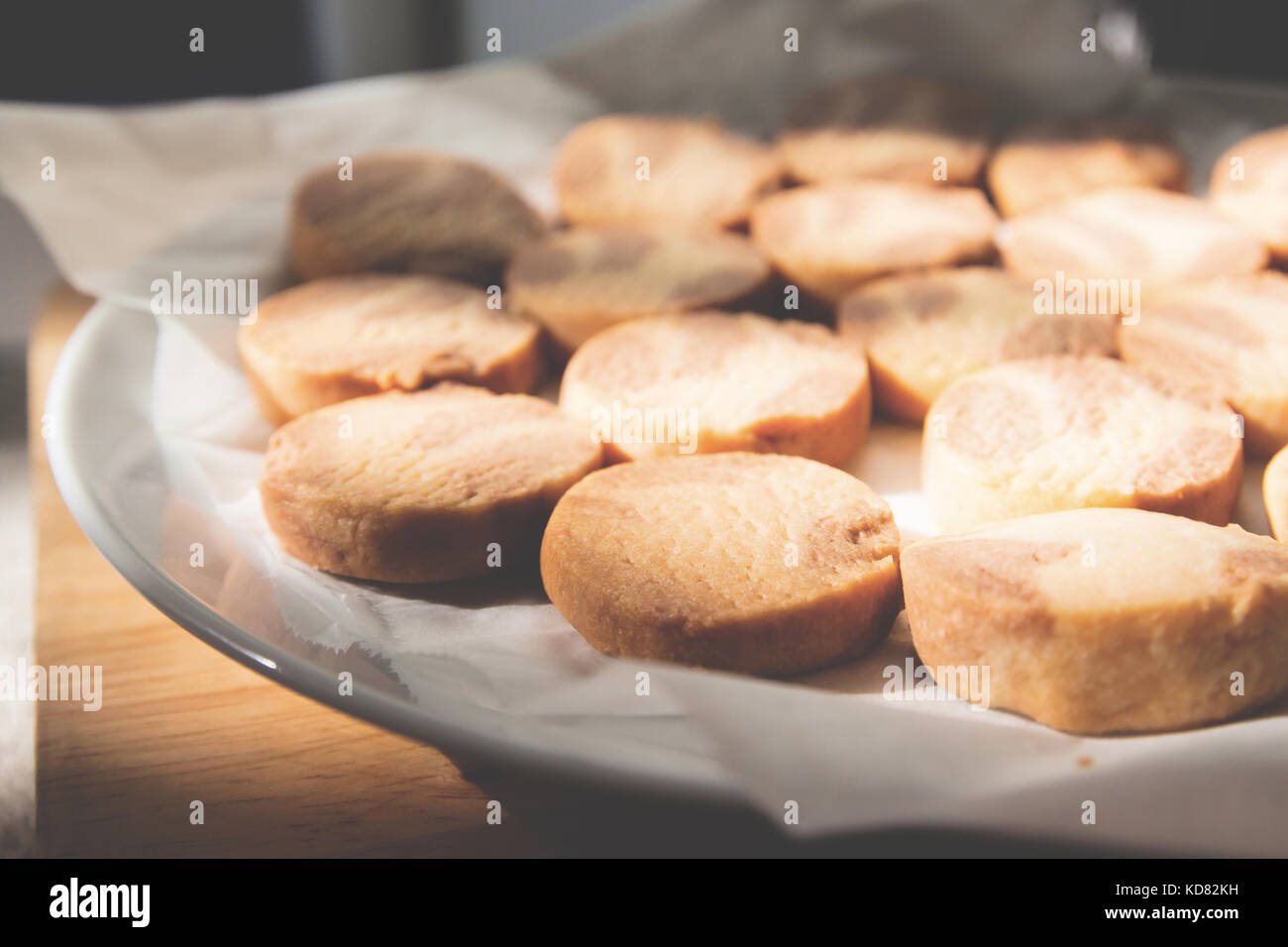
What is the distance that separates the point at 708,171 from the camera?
5.12ft

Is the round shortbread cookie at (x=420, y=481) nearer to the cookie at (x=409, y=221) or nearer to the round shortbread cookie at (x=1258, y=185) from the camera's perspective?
the cookie at (x=409, y=221)

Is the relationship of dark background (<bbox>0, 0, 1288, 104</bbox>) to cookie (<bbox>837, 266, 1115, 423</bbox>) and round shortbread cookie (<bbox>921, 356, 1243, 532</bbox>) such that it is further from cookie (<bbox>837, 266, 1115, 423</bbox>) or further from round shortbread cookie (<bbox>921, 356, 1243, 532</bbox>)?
round shortbread cookie (<bbox>921, 356, 1243, 532</bbox>)

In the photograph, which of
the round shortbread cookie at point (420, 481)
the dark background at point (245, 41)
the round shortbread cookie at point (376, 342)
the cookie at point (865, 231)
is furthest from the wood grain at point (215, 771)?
the dark background at point (245, 41)

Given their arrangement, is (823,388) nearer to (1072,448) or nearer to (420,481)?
(1072,448)

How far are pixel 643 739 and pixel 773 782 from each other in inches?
3.6

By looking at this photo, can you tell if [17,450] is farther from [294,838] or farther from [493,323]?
[294,838]

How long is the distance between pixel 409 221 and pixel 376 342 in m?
0.27

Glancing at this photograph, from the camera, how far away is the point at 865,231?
139 centimetres

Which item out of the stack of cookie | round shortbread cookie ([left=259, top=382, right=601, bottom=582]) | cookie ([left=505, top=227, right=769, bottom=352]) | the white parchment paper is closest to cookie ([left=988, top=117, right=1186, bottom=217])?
the stack of cookie

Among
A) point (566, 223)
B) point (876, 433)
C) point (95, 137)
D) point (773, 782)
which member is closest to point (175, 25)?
point (95, 137)

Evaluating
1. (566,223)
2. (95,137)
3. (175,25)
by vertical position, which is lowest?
(566,223)

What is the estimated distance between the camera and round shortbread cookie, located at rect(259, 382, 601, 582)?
3.05ft

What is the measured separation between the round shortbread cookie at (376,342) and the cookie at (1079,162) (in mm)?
694

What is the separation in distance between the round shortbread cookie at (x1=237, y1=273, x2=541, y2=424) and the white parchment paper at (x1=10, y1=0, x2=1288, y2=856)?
0.17 ft
